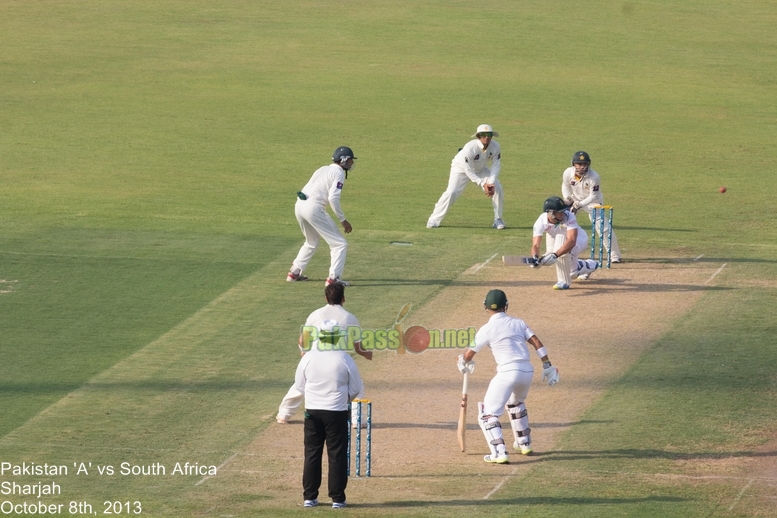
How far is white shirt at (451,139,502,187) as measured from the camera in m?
22.5

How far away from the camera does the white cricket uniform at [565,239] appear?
1850 centimetres

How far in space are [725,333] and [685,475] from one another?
193 inches

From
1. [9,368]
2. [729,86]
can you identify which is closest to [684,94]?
[729,86]

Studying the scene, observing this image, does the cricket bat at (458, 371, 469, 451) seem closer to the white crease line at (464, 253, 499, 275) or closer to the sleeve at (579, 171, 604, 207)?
the white crease line at (464, 253, 499, 275)

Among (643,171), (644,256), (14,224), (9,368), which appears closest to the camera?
(9,368)

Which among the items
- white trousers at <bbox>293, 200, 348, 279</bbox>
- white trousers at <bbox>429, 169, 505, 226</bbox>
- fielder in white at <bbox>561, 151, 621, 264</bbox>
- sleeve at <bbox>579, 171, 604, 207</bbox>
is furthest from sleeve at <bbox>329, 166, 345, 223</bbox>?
white trousers at <bbox>429, 169, 505, 226</bbox>

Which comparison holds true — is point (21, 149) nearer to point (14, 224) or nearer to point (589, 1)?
point (14, 224)

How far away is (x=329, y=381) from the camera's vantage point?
11500 millimetres

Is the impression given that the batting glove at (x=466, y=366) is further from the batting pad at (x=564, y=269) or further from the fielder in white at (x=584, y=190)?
the fielder in white at (x=584, y=190)

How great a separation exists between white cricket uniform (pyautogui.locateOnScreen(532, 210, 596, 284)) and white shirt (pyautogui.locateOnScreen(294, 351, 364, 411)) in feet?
23.9

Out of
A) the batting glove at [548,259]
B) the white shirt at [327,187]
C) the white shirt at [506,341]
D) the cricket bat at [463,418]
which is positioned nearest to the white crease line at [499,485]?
the cricket bat at [463,418]

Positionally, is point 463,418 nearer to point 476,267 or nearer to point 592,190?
point 476,267

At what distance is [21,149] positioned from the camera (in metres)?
29.5

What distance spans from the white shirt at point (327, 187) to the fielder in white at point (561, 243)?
2.80 m
